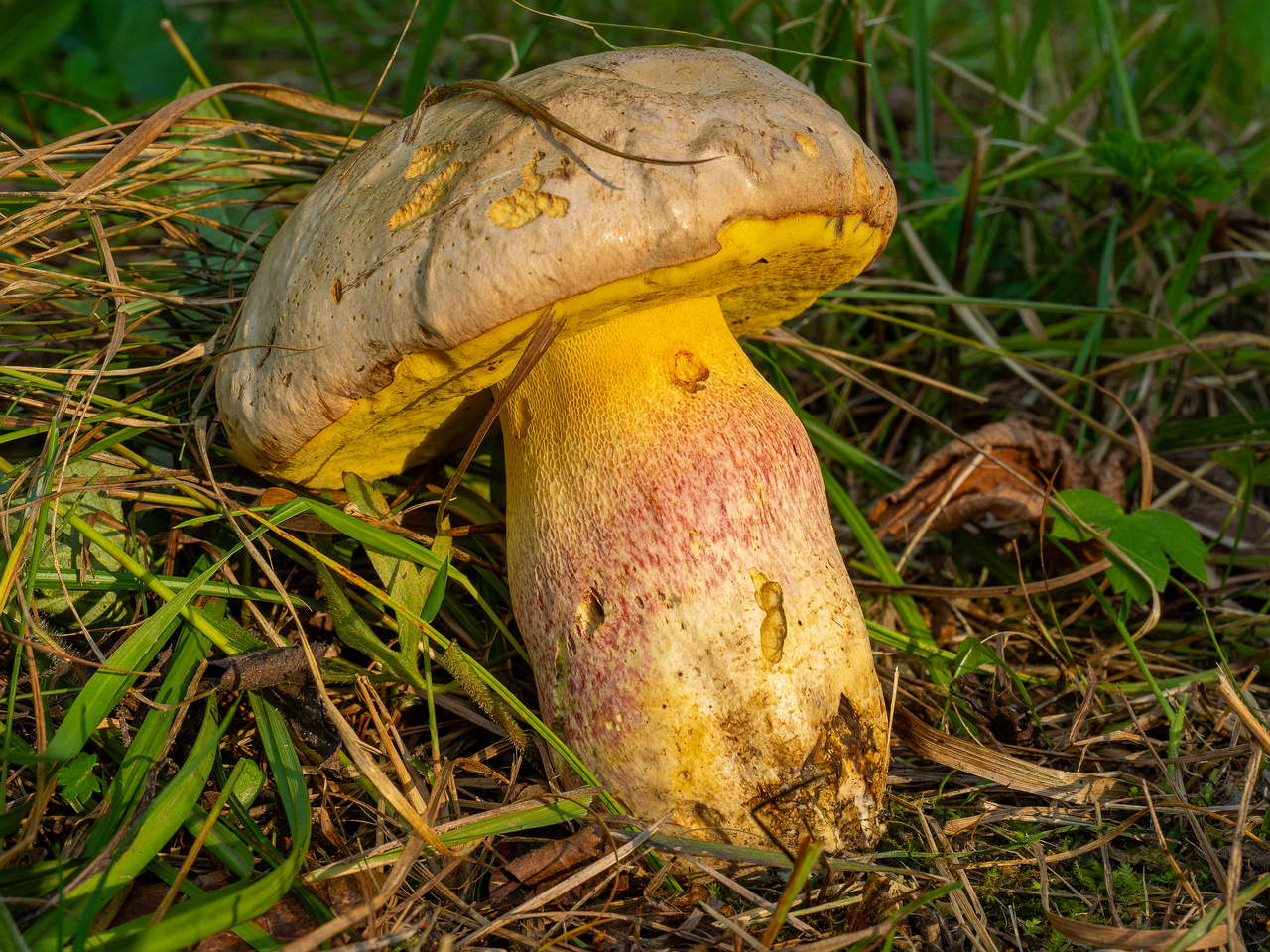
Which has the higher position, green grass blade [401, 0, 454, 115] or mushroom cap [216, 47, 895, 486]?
green grass blade [401, 0, 454, 115]

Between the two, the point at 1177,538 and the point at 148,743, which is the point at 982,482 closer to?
the point at 1177,538

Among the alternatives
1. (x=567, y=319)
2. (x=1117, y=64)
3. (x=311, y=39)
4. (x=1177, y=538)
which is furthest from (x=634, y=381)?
(x=1117, y=64)

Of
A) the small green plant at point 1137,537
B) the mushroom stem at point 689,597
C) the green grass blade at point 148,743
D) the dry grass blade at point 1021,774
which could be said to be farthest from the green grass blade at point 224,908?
the small green plant at point 1137,537

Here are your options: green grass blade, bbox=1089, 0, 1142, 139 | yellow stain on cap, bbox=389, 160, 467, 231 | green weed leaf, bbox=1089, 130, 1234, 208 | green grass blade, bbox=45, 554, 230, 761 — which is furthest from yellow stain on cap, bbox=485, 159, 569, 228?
green grass blade, bbox=1089, 0, 1142, 139

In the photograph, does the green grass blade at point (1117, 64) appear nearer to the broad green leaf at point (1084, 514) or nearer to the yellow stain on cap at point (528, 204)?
the broad green leaf at point (1084, 514)

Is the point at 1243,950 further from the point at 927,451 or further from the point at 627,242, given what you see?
the point at 927,451

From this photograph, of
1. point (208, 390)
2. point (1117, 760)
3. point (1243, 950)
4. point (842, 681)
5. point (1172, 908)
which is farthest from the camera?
point (208, 390)

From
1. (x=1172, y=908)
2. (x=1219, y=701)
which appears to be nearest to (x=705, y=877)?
(x=1172, y=908)

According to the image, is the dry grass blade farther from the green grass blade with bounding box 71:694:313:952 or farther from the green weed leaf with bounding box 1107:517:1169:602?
the green grass blade with bounding box 71:694:313:952
